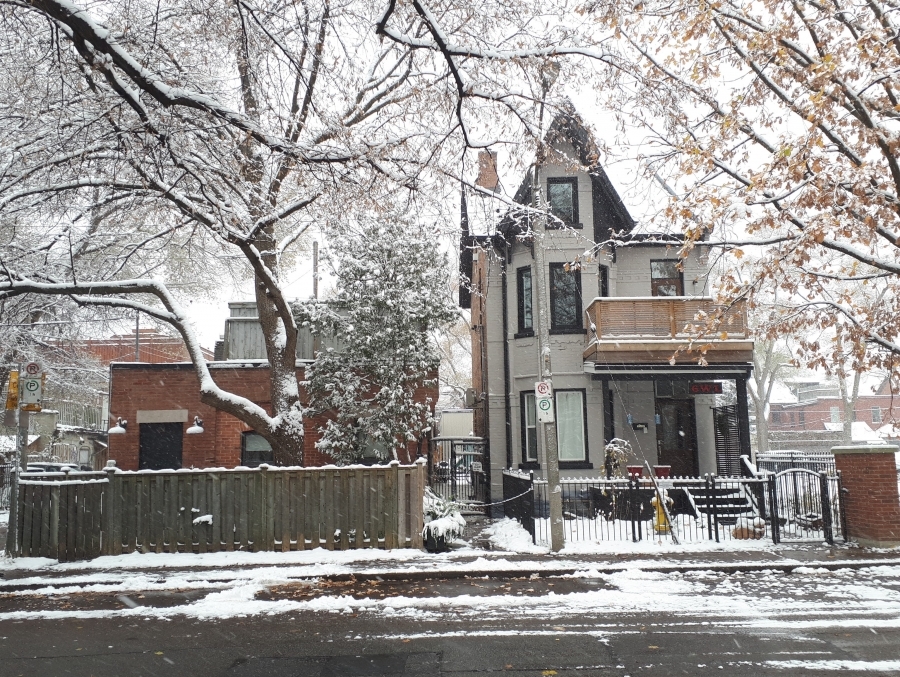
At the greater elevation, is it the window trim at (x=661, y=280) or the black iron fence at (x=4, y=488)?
the window trim at (x=661, y=280)

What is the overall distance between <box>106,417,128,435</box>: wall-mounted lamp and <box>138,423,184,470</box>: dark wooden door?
18.5 inches

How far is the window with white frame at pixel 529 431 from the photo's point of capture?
18984mm

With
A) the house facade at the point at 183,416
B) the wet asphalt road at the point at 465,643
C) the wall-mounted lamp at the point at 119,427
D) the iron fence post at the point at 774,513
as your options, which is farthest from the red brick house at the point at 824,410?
the wet asphalt road at the point at 465,643

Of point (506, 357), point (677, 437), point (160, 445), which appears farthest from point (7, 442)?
point (677, 437)

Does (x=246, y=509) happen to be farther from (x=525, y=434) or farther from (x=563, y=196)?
(x=563, y=196)

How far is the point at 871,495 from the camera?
11688 millimetres

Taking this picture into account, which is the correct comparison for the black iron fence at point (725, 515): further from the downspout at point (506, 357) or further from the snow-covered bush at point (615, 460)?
the downspout at point (506, 357)

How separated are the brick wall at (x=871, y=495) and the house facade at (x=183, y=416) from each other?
9939 mm

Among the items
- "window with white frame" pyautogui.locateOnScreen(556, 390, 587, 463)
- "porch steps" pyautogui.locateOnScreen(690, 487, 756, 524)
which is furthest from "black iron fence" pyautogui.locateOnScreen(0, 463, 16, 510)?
"porch steps" pyautogui.locateOnScreen(690, 487, 756, 524)

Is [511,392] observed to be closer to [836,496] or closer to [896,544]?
[836,496]

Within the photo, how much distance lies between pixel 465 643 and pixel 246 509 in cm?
640

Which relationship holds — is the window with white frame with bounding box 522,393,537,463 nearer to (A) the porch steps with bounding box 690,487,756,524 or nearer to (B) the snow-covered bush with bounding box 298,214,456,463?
(B) the snow-covered bush with bounding box 298,214,456,463

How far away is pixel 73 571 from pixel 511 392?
1224cm

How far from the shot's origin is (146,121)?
7156mm
